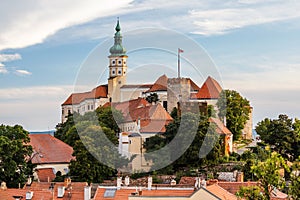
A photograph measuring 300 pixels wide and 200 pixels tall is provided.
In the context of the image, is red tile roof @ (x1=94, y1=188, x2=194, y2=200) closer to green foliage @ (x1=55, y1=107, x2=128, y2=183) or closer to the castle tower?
green foliage @ (x1=55, y1=107, x2=128, y2=183)

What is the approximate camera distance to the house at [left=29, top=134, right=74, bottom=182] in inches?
2477

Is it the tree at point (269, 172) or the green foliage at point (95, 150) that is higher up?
the green foliage at point (95, 150)

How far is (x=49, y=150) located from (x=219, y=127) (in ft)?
53.0

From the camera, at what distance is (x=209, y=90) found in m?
71.5

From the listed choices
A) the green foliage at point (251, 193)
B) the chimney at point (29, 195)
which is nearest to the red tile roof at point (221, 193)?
the chimney at point (29, 195)

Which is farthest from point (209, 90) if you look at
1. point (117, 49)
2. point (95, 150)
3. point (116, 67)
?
point (116, 67)

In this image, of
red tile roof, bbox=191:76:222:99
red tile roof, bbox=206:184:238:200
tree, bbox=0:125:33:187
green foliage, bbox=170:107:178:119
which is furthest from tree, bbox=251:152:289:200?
red tile roof, bbox=191:76:222:99

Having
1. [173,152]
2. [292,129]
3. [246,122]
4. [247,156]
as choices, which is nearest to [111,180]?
[173,152]

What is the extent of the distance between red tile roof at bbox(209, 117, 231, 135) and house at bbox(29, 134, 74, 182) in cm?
1336

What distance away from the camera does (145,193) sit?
124 feet

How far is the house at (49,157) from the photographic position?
62906 millimetres

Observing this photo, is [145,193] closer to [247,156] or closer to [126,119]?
[247,156]

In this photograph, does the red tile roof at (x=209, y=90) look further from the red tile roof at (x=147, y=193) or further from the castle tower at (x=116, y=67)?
the red tile roof at (x=147, y=193)

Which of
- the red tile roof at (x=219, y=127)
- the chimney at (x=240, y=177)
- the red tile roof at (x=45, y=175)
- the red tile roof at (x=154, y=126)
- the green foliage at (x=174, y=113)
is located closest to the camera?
the chimney at (x=240, y=177)
